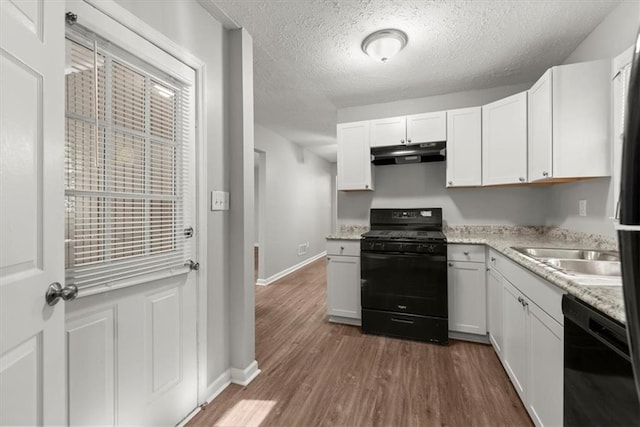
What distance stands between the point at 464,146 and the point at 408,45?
1.09 m

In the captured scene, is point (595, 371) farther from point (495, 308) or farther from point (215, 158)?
point (215, 158)

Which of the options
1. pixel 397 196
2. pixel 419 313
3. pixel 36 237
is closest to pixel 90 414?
pixel 36 237

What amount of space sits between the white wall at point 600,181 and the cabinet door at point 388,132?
139cm

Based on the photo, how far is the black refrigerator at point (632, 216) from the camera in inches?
16.4

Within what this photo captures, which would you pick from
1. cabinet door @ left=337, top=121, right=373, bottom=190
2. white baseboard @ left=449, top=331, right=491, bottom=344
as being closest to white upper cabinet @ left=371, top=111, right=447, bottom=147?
cabinet door @ left=337, top=121, right=373, bottom=190

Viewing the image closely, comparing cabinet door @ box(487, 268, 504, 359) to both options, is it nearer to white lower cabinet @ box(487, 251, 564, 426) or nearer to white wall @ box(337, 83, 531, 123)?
white lower cabinet @ box(487, 251, 564, 426)

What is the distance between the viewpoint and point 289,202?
203 inches

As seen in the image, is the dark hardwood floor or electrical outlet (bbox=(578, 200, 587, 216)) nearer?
the dark hardwood floor

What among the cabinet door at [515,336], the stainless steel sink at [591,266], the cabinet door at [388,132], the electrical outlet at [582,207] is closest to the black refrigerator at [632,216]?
the stainless steel sink at [591,266]

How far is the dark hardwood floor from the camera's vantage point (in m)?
1.60

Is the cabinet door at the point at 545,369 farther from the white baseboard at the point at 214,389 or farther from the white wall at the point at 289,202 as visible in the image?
the white wall at the point at 289,202

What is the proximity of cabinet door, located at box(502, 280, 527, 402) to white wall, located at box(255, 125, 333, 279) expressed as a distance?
3.24 m

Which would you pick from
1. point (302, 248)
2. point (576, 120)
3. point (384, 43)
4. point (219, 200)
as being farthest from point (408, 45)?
point (302, 248)

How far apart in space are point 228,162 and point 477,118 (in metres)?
2.27
